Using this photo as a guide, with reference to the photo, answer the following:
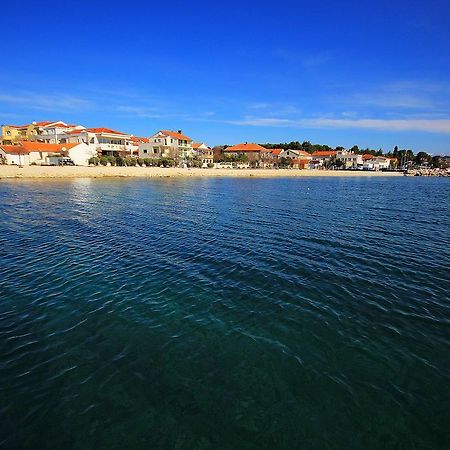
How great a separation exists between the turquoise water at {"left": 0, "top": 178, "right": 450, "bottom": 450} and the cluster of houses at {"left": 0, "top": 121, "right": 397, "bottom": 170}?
288 feet

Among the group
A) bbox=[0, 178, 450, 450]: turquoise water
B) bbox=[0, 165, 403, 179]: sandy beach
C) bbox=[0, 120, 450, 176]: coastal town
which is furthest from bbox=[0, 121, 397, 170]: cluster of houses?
bbox=[0, 178, 450, 450]: turquoise water

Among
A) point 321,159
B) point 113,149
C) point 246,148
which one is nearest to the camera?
point 113,149

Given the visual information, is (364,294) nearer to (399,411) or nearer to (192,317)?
(399,411)

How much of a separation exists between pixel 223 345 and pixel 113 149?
117m

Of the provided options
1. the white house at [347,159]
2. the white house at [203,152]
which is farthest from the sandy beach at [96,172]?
the white house at [347,159]

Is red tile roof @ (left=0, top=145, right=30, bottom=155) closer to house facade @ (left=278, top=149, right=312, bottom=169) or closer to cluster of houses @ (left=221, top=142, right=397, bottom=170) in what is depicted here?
cluster of houses @ (left=221, top=142, right=397, bottom=170)

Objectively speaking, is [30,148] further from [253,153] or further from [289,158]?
[289,158]

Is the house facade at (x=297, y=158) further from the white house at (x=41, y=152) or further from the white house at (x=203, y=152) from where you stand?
the white house at (x=41, y=152)

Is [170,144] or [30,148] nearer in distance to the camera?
[30,148]

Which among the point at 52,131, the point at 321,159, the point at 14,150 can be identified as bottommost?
the point at 321,159

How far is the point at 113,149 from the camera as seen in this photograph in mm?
113562

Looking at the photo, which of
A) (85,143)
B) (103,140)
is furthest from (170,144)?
(85,143)

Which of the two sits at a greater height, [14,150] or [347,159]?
[14,150]

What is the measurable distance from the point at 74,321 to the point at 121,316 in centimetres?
149
